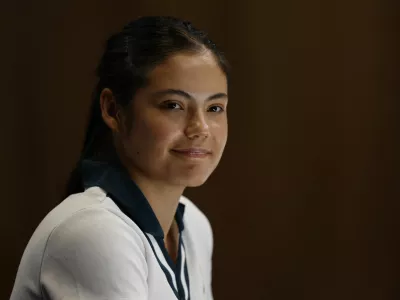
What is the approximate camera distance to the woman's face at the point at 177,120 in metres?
0.92

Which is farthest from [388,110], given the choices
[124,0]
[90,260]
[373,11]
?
[90,260]

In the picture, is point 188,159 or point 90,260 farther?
point 188,159

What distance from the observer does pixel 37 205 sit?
4.66 feet

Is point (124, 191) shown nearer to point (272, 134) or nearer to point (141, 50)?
point (141, 50)

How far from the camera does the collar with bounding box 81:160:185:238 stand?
950 millimetres

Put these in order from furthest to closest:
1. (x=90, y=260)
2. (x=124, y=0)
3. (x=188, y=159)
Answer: (x=124, y=0), (x=188, y=159), (x=90, y=260)

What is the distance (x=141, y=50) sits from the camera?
37.1 inches

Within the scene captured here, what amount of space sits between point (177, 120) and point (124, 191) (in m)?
0.12

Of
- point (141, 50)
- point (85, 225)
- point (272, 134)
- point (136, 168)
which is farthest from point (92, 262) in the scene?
point (272, 134)

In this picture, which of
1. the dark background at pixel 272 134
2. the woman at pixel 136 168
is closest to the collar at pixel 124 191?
the woman at pixel 136 168

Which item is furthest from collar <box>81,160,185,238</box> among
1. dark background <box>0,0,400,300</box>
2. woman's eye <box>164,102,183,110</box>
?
dark background <box>0,0,400,300</box>

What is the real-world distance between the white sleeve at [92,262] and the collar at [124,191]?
65mm

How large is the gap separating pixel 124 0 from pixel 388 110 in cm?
57

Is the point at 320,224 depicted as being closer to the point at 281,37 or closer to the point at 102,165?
the point at 281,37
